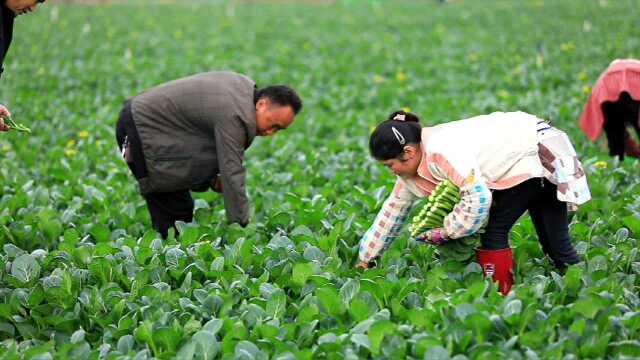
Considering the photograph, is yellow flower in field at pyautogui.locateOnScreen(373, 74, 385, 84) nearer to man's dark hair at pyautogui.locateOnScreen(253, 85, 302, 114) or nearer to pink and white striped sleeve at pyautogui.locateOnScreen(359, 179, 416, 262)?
man's dark hair at pyautogui.locateOnScreen(253, 85, 302, 114)

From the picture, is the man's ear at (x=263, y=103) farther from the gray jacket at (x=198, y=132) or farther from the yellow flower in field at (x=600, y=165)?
the yellow flower in field at (x=600, y=165)

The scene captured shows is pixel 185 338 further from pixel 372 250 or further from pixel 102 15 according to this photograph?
pixel 102 15

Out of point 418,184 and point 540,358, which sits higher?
point 418,184

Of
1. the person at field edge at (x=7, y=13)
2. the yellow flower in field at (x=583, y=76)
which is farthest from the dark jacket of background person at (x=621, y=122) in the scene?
the person at field edge at (x=7, y=13)

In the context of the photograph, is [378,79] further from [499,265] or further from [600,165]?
[499,265]

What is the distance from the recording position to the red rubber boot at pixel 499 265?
4.05 metres

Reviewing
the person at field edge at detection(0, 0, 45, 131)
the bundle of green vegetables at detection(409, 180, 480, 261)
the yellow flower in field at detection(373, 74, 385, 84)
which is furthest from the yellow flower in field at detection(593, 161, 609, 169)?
the yellow flower in field at detection(373, 74, 385, 84)

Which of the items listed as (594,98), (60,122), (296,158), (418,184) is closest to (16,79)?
(60,122)

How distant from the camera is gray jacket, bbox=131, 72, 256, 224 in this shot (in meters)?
4.79

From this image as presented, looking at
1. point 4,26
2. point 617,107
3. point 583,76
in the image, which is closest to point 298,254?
point 4,26

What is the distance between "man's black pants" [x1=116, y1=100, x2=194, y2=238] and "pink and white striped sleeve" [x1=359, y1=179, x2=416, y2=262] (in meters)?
1.47

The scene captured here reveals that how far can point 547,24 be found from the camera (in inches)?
658

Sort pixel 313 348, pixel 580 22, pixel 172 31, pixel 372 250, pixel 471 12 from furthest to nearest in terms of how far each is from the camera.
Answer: pixel 471 12 < pixel 172 31 < pixel 580 22 < pixel 372 250 < pixel 313 348

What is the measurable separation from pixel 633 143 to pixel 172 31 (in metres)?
13.3
